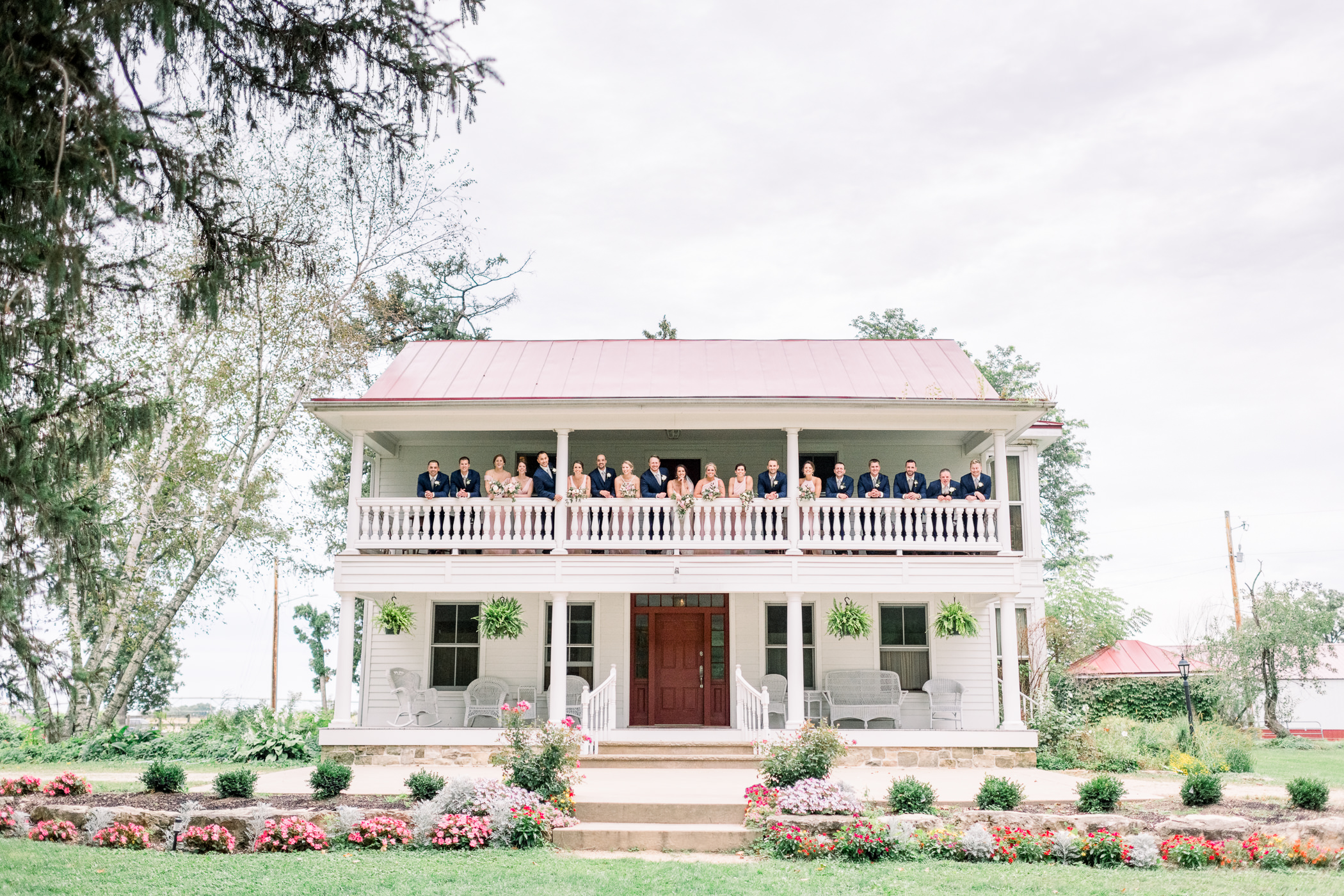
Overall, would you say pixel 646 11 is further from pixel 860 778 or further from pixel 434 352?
pixel 434 352

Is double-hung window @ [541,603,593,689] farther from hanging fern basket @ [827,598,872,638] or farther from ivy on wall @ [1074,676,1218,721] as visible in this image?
ivy on wall @ [1074,676,1218,721]

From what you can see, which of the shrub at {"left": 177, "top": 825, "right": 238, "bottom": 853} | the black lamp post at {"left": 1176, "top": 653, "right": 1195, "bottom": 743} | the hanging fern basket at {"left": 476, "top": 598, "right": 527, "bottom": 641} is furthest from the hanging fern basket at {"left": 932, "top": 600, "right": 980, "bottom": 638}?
the shrub at {"left": 177, "top": 825, "right": 238, "bottom": 853}

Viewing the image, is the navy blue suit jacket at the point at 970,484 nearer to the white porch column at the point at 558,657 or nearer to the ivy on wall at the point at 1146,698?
the white porch column at the point at 558,657

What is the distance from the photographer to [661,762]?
1324cm

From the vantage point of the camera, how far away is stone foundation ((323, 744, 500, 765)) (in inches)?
543

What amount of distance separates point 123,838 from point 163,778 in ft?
5.13

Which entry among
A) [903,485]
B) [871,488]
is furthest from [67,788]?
[903,485]

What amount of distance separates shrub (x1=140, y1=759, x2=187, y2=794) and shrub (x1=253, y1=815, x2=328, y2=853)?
7.12ft

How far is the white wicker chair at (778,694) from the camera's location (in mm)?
15703

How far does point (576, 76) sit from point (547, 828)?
297 inches

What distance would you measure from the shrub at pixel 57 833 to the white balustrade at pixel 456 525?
578cm

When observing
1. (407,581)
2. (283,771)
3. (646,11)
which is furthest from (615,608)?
(646,11)

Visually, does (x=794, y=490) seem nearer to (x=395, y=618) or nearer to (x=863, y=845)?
(x=395, y=618)

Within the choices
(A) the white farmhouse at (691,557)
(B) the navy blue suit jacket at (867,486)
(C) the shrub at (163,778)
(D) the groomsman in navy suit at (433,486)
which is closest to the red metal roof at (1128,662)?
(A) the white farmhouse at (691,557)
